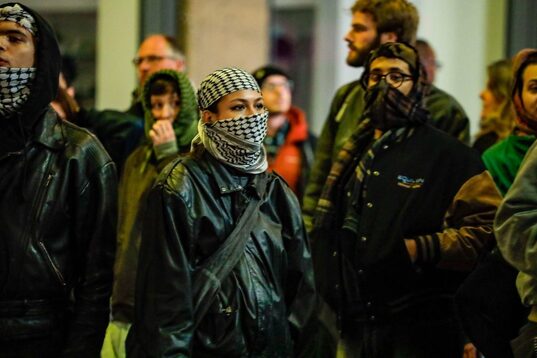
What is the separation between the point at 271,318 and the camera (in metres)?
4.62

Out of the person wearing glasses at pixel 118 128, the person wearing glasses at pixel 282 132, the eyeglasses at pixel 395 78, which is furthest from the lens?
the person wearing glasses at pixel 282 132

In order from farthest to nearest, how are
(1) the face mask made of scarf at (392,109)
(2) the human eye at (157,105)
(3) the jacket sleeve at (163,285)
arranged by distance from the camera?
(2) the human eye at (157,105) < (1) the face mask made of scarf at (392,109) < (3) the jacket sleeve at (163,285)

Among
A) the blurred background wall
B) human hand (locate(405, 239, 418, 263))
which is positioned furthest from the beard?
the blurred background wall

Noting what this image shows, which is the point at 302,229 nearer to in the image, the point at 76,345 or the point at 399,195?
the point at 399,195

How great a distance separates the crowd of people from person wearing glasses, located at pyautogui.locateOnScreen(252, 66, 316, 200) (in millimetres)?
2387

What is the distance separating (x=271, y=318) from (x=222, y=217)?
0.45 meters

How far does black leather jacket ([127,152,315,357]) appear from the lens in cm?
439

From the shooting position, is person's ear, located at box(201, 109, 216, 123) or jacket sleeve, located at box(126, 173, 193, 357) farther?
person's ear, located at box(201, 109, 216, 123)

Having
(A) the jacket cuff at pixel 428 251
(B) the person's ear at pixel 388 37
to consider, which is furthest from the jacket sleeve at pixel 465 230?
(B) the person's ear at pixel 388 37

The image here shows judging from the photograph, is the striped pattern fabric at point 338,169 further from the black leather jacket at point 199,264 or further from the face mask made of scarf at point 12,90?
the face mask made of scarf at point 12,90

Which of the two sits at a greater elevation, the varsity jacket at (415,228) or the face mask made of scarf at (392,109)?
the face mask made of scarf at (392,109)

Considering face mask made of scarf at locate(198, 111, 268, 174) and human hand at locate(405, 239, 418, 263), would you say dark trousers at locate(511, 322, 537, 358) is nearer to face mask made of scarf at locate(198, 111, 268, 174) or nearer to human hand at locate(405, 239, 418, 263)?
human hand at locate(405, 239, 418, 263)

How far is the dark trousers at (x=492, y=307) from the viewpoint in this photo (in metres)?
4.78

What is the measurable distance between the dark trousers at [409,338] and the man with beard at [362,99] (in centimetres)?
89
